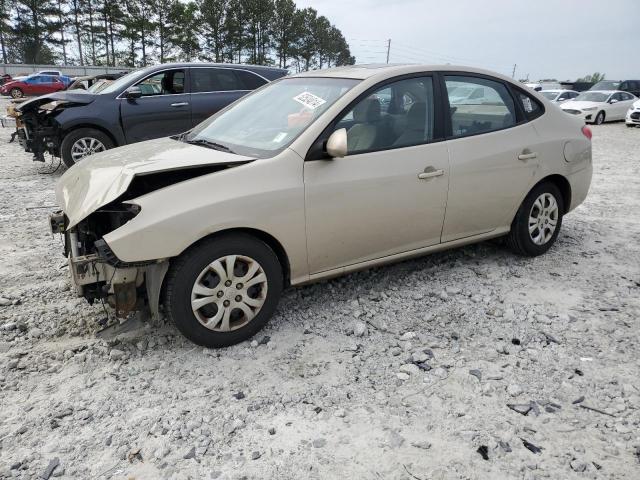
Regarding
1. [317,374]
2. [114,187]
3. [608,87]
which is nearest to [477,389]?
[317,374]

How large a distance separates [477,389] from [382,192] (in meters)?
1.43

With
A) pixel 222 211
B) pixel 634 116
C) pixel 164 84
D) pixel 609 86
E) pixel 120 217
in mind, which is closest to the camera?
pixel 222 211

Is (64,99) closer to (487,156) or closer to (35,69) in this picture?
(487,156)

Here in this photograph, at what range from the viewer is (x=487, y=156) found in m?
4.05

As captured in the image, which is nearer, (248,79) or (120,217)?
(120,217)

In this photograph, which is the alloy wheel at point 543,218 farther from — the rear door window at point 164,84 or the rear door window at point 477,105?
the rear door window at point 164,84

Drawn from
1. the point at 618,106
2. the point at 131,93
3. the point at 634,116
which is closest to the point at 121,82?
the point at 131,93

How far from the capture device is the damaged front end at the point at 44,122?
26.1ft

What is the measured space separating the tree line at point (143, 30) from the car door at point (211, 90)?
47714 millimetres

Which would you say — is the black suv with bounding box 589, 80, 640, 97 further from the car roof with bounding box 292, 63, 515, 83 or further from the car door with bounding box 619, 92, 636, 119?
the car roof with bounding box 292, 63, 515, 83

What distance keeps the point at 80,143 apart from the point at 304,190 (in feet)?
20.3

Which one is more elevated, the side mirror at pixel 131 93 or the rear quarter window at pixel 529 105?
the side mirror at pixel 131 93

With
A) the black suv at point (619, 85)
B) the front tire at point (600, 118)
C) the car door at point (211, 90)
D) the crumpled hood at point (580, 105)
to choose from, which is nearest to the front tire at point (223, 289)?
the car door at point (211, 90)

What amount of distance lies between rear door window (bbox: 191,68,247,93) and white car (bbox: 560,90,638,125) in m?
15.7
